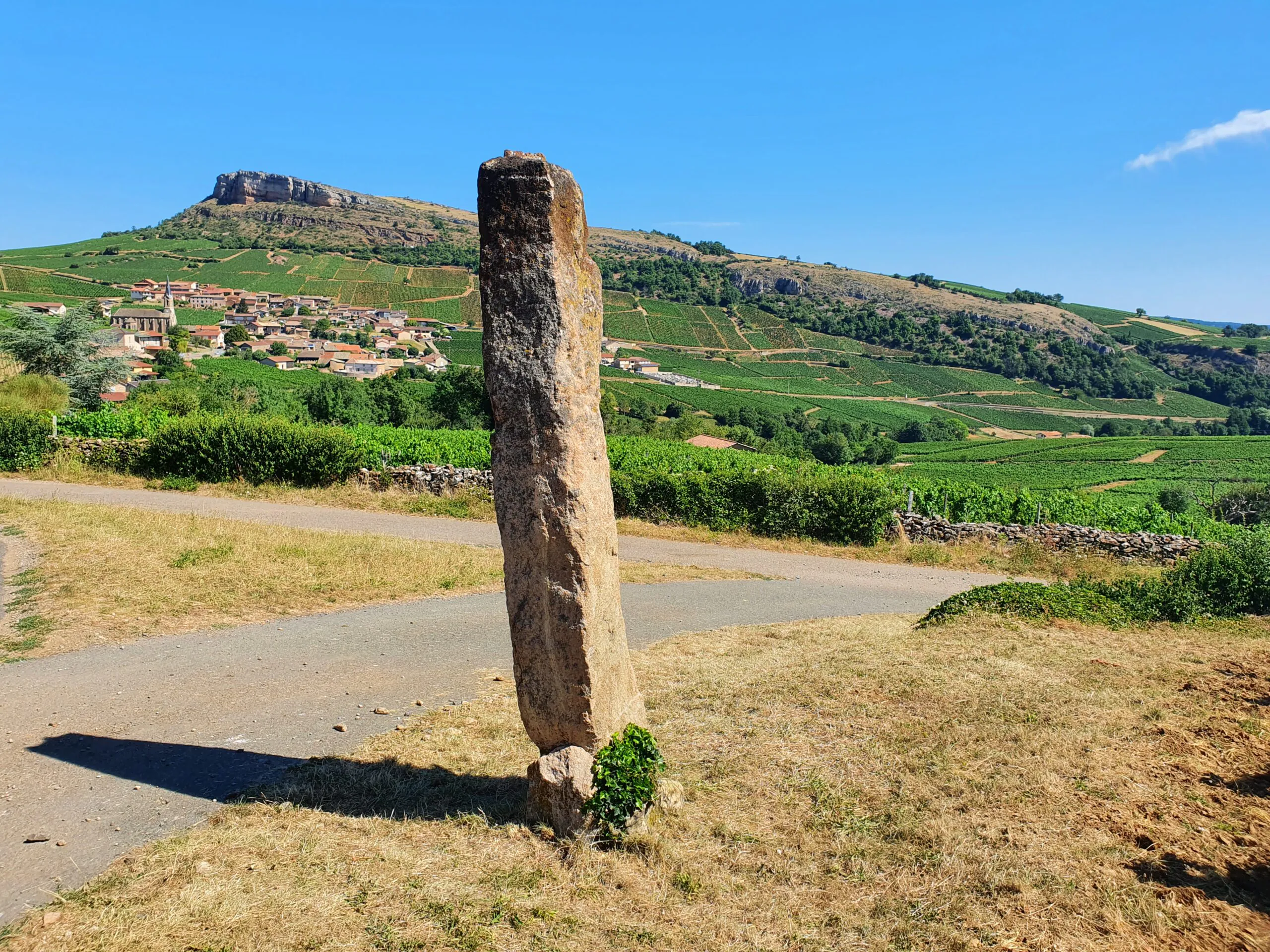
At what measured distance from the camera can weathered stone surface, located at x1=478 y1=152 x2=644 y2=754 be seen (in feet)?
16.9

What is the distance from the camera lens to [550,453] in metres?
5.19

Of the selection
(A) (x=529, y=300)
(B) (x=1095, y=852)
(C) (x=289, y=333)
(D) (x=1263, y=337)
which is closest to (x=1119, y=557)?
(B) (x=1095, y=852)

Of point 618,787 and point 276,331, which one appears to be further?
point 276,331

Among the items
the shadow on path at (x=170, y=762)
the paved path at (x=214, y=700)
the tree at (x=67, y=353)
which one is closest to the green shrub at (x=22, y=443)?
the tree at (x=67, y=353)

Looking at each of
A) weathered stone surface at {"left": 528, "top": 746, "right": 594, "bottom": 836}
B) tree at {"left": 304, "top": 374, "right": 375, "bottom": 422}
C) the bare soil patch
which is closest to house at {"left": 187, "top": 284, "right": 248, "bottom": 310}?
tree at {"left": 304, "top": 374, "right": 375, "bottom": 422}

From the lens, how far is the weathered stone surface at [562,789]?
17.3ft

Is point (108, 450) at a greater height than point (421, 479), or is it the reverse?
point (108, 450)

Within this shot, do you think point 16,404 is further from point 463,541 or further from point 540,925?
point 540,925

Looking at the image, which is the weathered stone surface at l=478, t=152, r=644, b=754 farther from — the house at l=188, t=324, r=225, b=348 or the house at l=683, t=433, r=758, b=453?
the house at l=188, t=324, r=225, b=348

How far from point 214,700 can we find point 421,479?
14.8 metres

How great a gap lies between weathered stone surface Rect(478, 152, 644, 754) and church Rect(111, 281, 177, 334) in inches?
4060

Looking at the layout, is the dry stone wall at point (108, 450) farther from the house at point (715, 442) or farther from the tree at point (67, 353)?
the house at point (715, 442)

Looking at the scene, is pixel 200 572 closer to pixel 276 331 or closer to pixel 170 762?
pixel 170 762

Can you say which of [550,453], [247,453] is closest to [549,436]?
[550,453]
